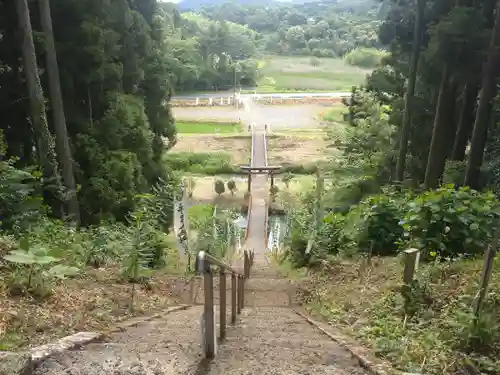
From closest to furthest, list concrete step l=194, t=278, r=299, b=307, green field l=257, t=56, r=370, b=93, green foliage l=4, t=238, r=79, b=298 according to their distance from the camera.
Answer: green foliage l=4, t=238, r=79, b=298 < concrete step l=194, t=278, r=299, b=307 < green field l=257, t=56, r=370, b=93

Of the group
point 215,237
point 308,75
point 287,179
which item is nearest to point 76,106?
point 215,237

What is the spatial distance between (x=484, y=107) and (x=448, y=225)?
4.02 metres

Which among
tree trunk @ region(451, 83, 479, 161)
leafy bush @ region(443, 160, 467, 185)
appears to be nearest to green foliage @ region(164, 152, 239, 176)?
tree trunk @ region(451, 83, 479, 161)

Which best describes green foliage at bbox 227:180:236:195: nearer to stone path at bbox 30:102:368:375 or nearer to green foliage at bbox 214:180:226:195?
green foliage at bbox 214:180:226:195

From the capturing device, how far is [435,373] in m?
3.03

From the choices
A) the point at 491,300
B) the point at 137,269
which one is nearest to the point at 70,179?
the point at 137,269

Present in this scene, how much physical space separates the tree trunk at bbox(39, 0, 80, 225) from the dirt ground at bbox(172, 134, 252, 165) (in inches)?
741

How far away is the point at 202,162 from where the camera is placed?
2912 cm

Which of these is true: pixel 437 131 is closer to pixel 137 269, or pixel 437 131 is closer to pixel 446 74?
pixel 446 74

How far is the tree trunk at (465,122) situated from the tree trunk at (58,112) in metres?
8.83

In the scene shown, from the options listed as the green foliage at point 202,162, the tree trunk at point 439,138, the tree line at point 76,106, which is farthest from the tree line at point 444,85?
the green foliage at point 202,162

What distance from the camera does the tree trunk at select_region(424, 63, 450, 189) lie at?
34.6 ft

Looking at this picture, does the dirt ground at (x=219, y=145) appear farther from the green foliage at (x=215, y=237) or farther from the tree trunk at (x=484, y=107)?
the tree trunk at (x=484, y=107)

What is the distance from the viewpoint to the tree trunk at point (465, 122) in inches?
436
